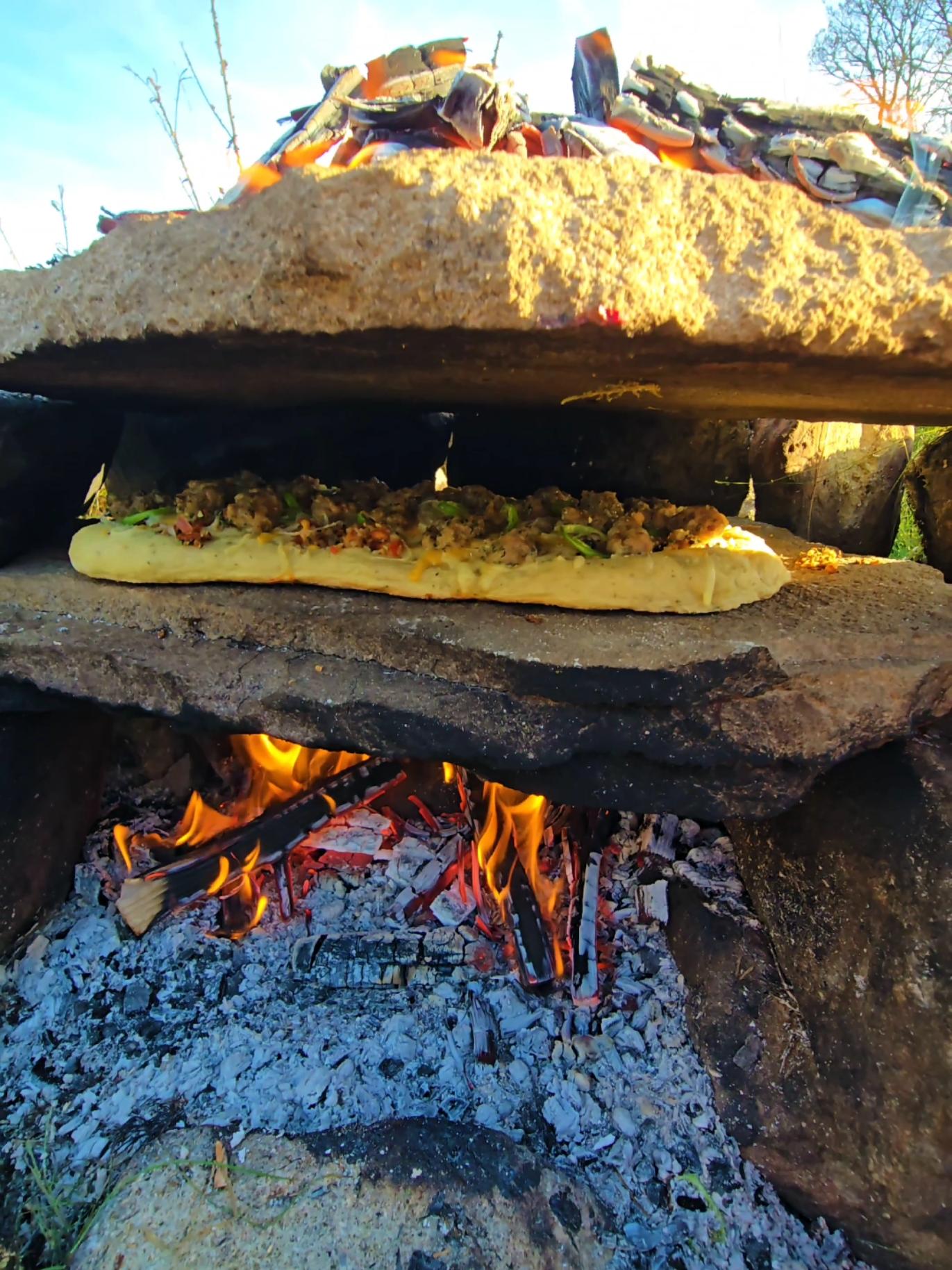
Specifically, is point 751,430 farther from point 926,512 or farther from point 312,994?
point 312,994

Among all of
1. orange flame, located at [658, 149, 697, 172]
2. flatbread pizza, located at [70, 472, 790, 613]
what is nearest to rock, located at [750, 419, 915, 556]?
flatbread pizza, located at [70, 472, 790, 613]

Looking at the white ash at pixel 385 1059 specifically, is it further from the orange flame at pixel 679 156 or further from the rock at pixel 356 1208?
the orange flame at pixel 679 156

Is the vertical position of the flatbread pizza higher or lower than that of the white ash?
higher

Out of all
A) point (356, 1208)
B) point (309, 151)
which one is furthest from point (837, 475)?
point (309, 151)

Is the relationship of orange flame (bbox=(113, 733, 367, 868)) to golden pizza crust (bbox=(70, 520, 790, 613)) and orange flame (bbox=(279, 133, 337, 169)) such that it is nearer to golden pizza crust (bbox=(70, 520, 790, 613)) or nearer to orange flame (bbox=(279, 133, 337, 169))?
golden pizza crust (bbox=(70, 520, 790, 613))

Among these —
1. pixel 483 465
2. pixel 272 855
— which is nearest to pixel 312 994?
pixel 272 855

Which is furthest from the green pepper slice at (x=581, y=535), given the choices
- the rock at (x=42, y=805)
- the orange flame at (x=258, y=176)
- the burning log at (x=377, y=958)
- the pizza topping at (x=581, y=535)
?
the orange flame at (x=258, y=176)
